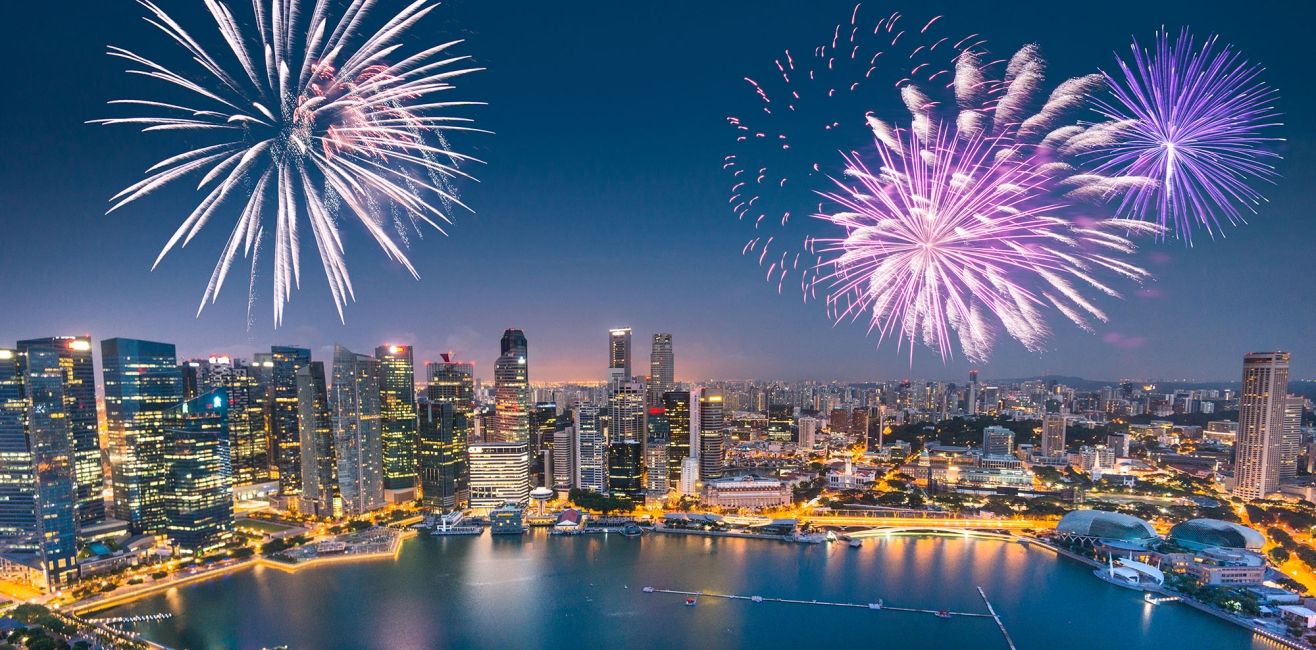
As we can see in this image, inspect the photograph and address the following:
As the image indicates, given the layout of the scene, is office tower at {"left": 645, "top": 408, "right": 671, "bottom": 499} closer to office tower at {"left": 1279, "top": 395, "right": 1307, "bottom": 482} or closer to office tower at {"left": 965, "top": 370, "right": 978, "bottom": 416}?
office tower at {"left": 1279, "top": 395, "right": 1307, "bottom": 482}

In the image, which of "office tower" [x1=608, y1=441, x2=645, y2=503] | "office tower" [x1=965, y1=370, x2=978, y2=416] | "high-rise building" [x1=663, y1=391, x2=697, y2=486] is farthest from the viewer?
"office tower" [x1=965, y1=370, x2=978, y2=416]

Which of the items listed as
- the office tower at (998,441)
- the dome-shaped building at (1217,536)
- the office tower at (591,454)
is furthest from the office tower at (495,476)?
the office tower at (998,441)

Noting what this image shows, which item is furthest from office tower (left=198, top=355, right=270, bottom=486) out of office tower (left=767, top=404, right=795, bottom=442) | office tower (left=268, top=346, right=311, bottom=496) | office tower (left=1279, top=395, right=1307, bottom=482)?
office tower (left=1279, top=395, right=1307, bottom=482)

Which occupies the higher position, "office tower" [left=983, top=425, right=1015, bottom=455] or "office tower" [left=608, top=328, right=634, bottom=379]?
"office tower" [left=608, top=328, right=634, bottom=379]

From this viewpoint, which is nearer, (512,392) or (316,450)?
(316,450)

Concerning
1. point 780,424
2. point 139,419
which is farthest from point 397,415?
point 780,424

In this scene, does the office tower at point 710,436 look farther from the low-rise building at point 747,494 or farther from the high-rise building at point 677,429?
the low-rise building at point 747,494

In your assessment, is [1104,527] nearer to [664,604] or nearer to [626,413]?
[664,604]

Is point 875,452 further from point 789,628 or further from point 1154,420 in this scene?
point 789,628
